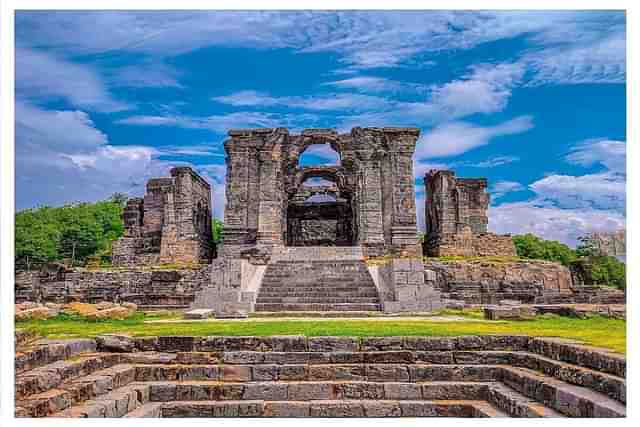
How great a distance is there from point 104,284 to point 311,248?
8670mm

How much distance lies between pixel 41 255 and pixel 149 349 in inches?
2064

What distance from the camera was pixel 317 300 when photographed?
1692 cm

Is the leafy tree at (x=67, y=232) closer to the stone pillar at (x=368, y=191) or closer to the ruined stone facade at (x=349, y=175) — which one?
the ruined stone facade at (x=349, y=175)

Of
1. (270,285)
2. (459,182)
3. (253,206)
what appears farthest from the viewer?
(459,182)

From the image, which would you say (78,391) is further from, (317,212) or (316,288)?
(317,212)

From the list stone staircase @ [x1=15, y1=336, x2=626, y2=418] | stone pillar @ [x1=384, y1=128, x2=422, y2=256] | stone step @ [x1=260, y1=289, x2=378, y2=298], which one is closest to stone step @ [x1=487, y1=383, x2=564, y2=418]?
stone staircase @ [x1=15, y1=336, x2=626, y2=418]

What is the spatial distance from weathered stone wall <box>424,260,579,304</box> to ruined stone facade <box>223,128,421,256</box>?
457 centimetres

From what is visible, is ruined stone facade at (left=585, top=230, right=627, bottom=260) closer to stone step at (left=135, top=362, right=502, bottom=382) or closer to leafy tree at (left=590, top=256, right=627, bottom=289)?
leafy tree at (left=590, top=256, right=627, bottom=289)

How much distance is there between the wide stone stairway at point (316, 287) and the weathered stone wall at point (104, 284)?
3565 mm

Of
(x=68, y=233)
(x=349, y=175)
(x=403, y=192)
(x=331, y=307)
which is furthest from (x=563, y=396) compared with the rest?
(x=68, y=233)

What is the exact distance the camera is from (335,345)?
27.2 ft
